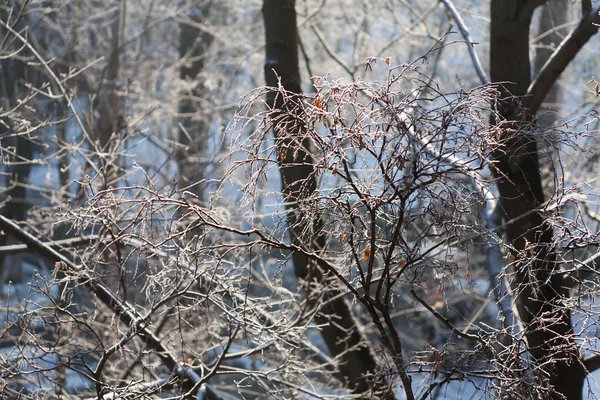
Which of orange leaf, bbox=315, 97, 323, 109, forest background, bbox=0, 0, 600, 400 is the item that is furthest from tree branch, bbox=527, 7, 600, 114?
orange leaf, bbox=315, 97, 323, 109

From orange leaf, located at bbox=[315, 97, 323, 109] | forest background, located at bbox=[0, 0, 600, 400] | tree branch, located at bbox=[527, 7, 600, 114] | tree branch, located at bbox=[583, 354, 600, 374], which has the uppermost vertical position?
tree branch, located at bbox=[527, 7, 600, 114]

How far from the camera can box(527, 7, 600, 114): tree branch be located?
4.76m

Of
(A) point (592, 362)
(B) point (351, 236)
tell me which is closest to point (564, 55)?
(A) point (592, 362)

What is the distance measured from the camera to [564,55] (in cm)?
495

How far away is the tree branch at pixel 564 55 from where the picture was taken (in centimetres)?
476

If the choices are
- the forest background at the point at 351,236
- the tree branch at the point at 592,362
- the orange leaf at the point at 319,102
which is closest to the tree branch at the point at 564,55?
the forest background at the point at 351,236

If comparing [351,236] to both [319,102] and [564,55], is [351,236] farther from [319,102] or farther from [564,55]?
[564,55]

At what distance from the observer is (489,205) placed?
5488 mm

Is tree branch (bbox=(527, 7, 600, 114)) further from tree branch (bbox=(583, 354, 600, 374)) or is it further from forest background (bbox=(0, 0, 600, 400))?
tree branch (bbox=(583, 354, 600, 374))

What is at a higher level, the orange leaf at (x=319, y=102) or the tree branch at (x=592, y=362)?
the orange leaf at (x=319, y=102)

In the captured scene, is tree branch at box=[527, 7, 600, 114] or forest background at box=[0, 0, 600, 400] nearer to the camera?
forest background at box=[0, 0, 600, 400]

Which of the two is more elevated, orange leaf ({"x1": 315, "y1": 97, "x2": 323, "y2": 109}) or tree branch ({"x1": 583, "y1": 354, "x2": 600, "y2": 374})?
orange leaf ({"x1": 315, "y1": 97, "x2": 323, "y2": 109})

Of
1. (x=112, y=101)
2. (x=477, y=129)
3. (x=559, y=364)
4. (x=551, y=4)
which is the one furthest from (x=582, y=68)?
(x=477, y=129)

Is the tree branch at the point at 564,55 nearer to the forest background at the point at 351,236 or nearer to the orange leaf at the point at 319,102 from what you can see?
the forest background at the point at 351,236
